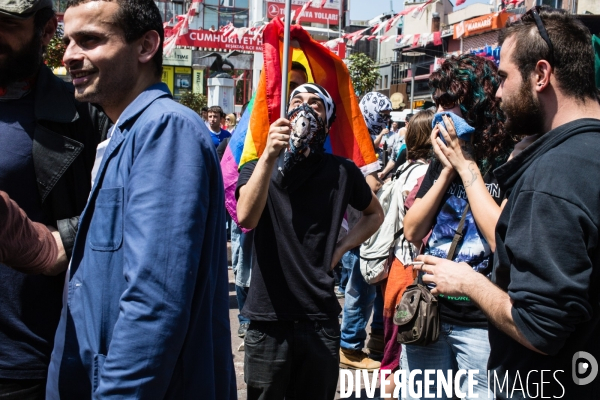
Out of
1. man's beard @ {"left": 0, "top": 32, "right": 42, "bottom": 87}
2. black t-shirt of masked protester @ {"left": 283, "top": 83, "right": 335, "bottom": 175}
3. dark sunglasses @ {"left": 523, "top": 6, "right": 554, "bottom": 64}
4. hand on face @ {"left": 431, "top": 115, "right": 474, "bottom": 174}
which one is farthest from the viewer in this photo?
black t-shirt of masked protester @ {"left": 283, "top": 83, "right": 335, "bottom": 175}

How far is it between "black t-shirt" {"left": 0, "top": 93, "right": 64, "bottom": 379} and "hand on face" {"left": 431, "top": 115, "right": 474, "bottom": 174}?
1.67 m

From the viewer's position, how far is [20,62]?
233cm

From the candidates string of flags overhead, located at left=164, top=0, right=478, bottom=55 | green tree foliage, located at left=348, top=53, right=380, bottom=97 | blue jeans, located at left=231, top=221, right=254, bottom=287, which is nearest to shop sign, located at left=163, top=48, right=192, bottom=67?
green tree foliage, located at left=348, top=53, right=380, bottom=97

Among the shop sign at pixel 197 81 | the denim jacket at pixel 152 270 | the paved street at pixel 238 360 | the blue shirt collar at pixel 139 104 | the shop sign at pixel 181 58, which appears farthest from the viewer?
the shop sign at pixel 197 81

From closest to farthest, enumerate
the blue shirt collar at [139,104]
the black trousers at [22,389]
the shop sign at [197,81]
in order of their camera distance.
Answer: the blue shirt collar at [139,104], the black trousers at [22,389], the shop sign at [197,81]

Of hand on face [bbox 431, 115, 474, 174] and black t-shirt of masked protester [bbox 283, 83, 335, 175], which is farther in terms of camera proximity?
black t-shirt of masked protester [bbox 283, 83, 335, 175]

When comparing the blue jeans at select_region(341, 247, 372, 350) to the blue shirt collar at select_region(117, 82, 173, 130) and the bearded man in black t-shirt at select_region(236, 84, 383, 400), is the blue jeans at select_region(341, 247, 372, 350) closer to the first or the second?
the bearded man in black t-shirt at select_region(236, 84, 383, 400)

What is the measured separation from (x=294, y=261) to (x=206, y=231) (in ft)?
4.51

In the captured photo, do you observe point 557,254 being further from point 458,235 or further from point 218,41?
point 218,41

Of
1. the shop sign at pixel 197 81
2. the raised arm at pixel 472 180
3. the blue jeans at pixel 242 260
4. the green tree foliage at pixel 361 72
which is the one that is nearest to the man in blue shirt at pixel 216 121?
the blue jeans at pixel 242 260

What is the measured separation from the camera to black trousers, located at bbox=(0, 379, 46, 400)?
218 centimetres

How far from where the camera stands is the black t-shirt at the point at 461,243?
2.89m

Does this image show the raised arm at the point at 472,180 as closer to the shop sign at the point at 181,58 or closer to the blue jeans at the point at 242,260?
the blue jeans at the point at 242,260

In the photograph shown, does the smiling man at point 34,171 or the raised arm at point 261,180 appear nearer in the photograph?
the smiling man at point 34,171
